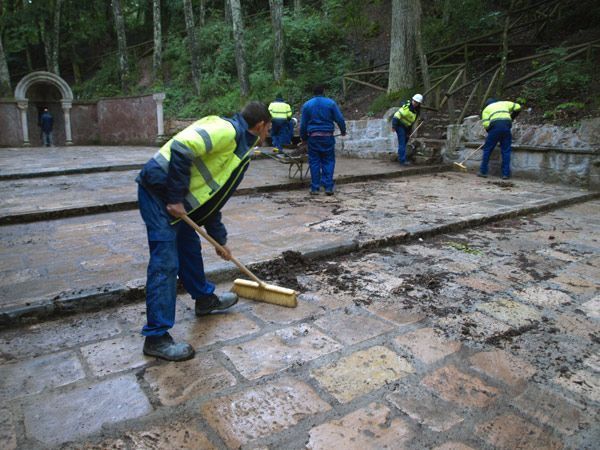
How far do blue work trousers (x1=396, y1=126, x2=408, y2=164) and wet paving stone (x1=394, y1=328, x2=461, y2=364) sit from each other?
8473mm

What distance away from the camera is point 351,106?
14.9m

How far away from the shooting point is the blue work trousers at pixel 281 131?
12.1m

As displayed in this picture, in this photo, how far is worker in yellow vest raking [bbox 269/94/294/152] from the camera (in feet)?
39.6

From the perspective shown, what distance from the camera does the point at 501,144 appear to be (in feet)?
32.6

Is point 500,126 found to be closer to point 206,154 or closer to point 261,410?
point 206,154

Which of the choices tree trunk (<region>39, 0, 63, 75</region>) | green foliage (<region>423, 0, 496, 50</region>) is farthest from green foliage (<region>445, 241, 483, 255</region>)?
tree trunk (<region>39, 0, 63, 75</region>)

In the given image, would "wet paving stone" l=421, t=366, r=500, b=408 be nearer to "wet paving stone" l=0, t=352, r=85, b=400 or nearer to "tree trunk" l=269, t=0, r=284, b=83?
"wet paving stone" l=0, t=352, r=85, b=400

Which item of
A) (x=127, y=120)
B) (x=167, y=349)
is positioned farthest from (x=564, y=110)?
(x=127, y=120)

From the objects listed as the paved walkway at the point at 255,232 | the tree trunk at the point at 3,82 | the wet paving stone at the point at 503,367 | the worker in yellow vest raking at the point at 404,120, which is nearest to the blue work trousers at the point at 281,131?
the worker in yellow vest raking at the point at 404,120

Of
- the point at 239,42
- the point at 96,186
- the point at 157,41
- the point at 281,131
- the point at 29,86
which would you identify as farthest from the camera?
the point at 157,41

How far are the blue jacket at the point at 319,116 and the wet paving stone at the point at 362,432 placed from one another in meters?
6.16

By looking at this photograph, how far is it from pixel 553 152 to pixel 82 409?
Answer: 31.6 ft

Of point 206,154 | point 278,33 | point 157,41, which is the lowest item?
point 206,154

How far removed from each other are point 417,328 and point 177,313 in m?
1.80
